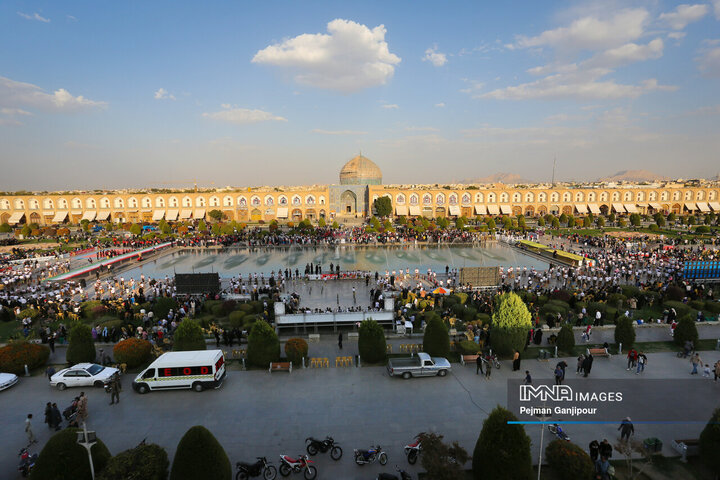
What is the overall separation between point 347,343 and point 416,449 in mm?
6590

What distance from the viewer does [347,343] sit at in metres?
14.1

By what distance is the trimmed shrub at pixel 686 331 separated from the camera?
42.4 ft

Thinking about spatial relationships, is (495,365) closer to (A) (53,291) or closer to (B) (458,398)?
(B) (458,398)

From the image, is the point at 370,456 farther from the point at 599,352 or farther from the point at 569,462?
the point at 599,352

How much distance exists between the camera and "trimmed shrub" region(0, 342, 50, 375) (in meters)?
11.6

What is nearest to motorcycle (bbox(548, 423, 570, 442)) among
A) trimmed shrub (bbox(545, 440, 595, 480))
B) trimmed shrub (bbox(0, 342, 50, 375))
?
trimmed shrub (bbox(545, 440, 595, 480))

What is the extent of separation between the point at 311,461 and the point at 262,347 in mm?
4848

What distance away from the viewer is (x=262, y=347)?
11.9m

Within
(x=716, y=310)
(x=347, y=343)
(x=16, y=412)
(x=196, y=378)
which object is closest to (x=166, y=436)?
(x=196, y=378)

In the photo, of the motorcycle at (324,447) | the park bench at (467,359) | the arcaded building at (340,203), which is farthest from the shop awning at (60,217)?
the motorcycle at (324,447)

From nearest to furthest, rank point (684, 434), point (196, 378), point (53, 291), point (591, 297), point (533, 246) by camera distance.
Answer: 1. point (684, 434)
2. point (196, 378)
3. point (591, 297)
4. point (53, 291)
5. point (533, 246)

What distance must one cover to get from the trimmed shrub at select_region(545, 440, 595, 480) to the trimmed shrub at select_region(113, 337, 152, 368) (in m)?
11.4

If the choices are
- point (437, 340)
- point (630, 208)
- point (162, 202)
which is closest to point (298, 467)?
point (437, 340)

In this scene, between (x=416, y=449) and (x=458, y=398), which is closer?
(x=416, y=449)
